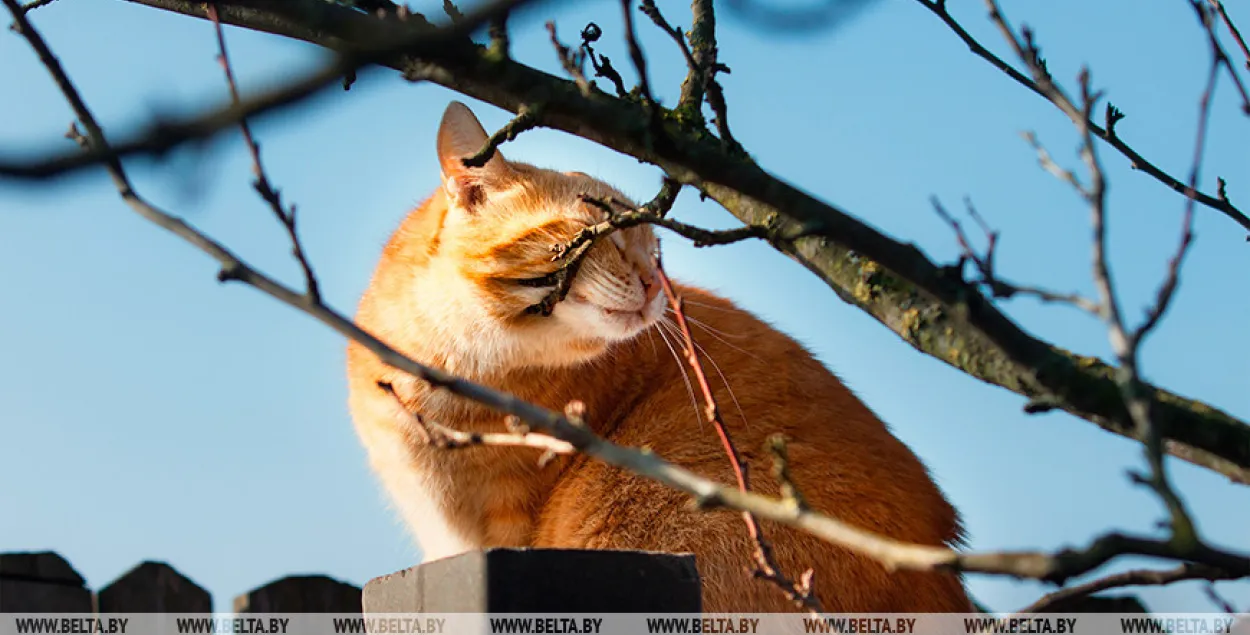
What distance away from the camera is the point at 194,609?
1979 mm

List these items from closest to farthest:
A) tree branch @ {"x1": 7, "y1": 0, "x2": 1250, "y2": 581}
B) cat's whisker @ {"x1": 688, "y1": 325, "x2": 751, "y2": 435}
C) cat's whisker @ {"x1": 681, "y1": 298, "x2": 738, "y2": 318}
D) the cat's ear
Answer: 1. tree branch @ {"x1": 7, "y1": 0, "x2": 1250, "y2": 581}
2. cat's whisker @ {"x1": 688, "y1": 325, "x2": 751, "y2": 435}
3. the cat's ear
4. cat's whisker @ {"x1": 681, "y1": 298, "x2": 738, "y2": 318}

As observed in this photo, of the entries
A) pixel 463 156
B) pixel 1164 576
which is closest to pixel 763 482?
pixel 463 156

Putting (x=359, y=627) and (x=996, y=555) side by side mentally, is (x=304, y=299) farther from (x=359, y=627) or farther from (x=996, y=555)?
(x=359, y=627)

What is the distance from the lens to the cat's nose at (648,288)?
3490mm

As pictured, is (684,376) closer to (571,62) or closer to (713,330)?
(713,330)

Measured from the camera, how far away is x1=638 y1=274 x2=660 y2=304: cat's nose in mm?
3490

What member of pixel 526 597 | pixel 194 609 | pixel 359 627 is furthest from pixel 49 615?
pixel 526 597

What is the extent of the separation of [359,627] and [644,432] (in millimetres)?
1390

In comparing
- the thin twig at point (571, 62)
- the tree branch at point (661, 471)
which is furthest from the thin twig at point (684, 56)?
the tree branch at point (661, 471)

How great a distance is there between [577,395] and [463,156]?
2.75ft

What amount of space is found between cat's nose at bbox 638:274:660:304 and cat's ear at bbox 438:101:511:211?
0.61 m

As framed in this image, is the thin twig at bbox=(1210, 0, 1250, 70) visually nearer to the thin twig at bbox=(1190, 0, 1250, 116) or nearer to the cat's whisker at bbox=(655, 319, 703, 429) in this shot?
the thin twig at bbox=(1190, 0, 1250, 116)

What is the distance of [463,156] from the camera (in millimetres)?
3441

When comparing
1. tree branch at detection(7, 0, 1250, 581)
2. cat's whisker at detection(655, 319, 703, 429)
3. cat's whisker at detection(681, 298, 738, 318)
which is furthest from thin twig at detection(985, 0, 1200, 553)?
cat's whisker at detection(681, 298, 738, 318)
